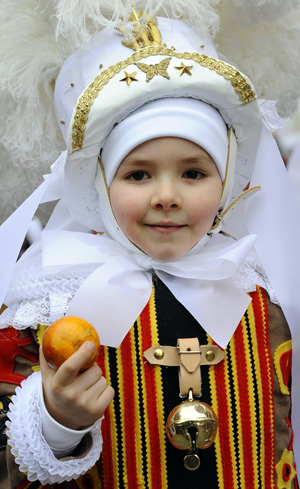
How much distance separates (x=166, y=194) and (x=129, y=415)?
0.55m

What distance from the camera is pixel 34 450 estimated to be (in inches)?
62.5

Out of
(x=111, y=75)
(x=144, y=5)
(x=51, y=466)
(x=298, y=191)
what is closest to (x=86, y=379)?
(x=51, y=466)

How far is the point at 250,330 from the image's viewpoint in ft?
6.14

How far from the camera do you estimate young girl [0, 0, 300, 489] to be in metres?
1.76

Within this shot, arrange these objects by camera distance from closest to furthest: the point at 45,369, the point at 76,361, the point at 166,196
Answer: the point at 76,361 → the point at 45,369 → the point at 166,196

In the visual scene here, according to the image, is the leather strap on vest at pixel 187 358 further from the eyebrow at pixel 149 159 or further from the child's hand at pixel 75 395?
the eyebrow at pixel 149 159

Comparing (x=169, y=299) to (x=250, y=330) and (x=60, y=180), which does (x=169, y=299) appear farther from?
(x=60, y=180)

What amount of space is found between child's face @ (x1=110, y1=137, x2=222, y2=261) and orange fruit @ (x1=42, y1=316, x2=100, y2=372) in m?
0.39

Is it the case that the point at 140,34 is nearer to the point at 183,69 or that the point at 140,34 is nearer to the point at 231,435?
the point at 183,69

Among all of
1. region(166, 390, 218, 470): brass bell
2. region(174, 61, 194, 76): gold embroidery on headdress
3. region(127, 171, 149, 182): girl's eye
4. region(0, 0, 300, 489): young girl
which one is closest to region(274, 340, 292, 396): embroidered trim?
region(0, 0, 300, 489): young girl

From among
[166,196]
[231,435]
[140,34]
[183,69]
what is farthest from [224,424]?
[140,34]

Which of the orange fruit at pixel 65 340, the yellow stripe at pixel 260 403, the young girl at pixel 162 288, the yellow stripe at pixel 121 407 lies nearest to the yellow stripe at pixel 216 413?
the young girl at pixel 162 288

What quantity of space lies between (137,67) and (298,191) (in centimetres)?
117

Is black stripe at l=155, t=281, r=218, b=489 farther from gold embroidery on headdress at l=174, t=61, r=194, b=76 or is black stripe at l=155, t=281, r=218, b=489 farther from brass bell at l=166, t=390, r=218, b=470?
gold embroidery on headdress at l=174, t=61, r=194, b=76
